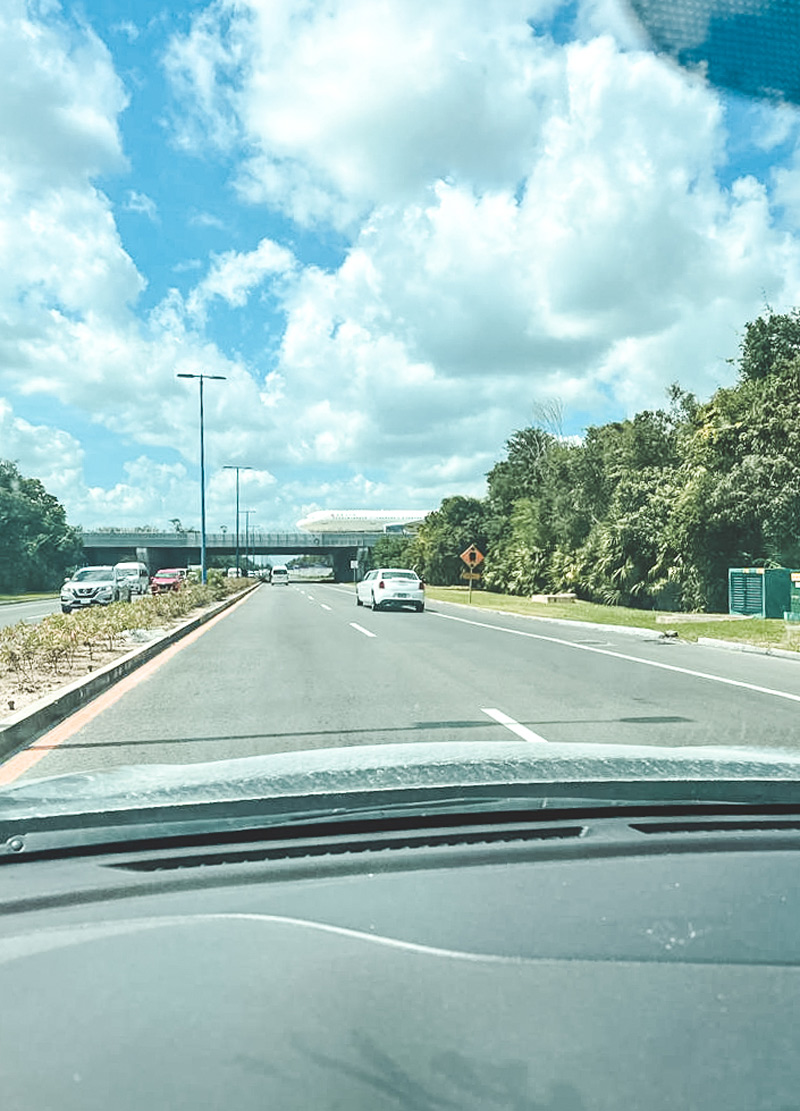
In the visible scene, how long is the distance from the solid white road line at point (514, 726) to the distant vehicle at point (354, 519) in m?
158

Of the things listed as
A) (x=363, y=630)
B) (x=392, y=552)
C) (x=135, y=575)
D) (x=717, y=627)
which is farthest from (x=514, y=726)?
(x=392, y=552)

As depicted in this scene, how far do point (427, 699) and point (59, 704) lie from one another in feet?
12.4

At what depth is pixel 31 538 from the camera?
254 ft

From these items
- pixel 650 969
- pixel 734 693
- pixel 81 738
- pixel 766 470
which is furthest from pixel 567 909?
pixel 766 470

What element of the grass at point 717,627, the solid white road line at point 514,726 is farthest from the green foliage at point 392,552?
the solid white road line at point 514,726

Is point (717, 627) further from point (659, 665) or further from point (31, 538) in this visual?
point (31, 538)

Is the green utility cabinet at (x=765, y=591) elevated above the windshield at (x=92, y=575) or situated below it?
below

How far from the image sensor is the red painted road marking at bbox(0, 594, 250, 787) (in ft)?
24.5

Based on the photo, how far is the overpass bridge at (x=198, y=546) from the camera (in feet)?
337

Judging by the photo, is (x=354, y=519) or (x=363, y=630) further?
(x=354, y=519)

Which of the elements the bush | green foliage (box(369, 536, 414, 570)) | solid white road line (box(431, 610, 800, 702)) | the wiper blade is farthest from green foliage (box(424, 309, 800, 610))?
the wiper blade

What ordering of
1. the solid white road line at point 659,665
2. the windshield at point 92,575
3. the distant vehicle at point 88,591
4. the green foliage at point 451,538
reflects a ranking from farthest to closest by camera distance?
the green foliage at point 451,538 < the windshield at point 92,575 < the distant vehicle at point 88,591 < the solid white road line at point 659,665

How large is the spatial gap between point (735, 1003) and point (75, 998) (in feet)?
4.35

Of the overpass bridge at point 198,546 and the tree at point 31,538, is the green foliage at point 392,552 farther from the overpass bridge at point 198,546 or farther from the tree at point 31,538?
the tree at point 31,538
